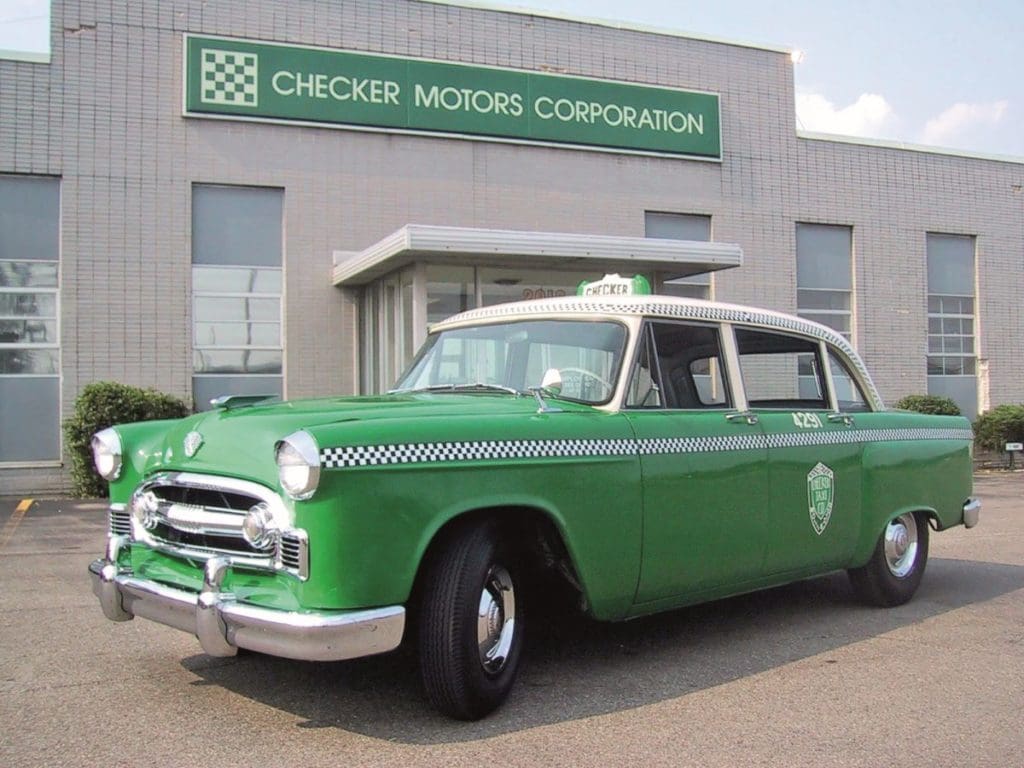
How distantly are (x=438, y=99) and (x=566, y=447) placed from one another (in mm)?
11481

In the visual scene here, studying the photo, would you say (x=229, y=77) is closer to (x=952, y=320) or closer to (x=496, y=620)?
(x=496, y=620)

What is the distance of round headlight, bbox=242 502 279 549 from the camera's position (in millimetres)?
3729

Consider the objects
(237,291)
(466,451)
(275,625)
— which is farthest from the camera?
(237,291)

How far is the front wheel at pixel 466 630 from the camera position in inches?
152

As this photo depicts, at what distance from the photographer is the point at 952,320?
63.0 ft

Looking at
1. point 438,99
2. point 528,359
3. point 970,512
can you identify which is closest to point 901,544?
point 970,512

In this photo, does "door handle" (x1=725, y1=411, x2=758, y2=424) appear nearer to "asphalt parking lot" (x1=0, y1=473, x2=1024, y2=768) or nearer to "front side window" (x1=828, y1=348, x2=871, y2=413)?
"front side window" (x1=828, y1=348, x2=871, y2=413)

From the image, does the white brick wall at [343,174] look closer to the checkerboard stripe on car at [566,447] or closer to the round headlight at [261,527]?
the checkerboard stripe on car at [566,447]

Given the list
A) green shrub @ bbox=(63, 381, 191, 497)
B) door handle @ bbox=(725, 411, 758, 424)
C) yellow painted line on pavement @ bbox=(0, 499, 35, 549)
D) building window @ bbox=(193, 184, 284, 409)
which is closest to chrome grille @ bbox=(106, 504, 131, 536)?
door handle @ bbox=(725, 411, 758, 424)

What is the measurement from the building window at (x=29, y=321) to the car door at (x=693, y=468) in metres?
10.5

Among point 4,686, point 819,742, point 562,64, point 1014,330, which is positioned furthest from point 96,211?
point 1014,330

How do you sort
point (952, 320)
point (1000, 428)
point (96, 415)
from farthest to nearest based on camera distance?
1. point (952, 320)
2. point (1000, 428)
3. point (96, 415)

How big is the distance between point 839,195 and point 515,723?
625 inches

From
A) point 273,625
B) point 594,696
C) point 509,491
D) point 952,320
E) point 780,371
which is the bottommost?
point 594,696
